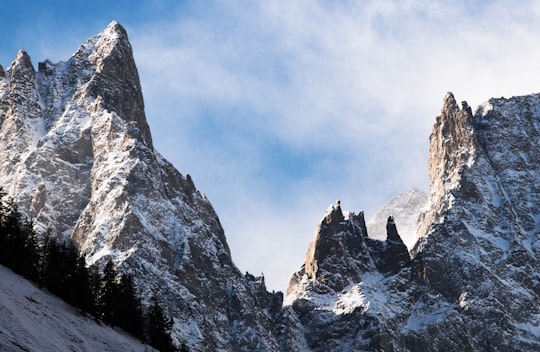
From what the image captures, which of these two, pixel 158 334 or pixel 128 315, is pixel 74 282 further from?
pixel 158 334

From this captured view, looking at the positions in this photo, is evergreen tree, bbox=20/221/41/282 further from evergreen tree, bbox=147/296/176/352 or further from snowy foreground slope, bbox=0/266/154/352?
evergreen tree, bbox=147/296/176/352

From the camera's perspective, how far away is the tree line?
89938 millimetres

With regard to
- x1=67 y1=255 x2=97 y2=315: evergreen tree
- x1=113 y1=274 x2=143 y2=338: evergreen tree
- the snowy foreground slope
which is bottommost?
the snowy foreground slope

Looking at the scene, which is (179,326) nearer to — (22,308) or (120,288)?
(120,288)

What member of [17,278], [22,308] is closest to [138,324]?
[17,278]

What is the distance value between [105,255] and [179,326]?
66.7 feet

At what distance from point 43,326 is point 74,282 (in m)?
19.2

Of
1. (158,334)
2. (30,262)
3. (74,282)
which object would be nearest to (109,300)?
(30,262)

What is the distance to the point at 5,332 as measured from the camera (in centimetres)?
6178

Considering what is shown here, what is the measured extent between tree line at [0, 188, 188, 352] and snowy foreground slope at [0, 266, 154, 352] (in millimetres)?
3029

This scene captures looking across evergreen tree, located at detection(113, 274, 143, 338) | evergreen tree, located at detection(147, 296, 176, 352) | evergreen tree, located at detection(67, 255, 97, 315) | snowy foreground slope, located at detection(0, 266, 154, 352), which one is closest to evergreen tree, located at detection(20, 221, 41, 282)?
evergreen tree, located at detection(67, 255, 97, 315)

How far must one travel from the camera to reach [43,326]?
70.8 metres

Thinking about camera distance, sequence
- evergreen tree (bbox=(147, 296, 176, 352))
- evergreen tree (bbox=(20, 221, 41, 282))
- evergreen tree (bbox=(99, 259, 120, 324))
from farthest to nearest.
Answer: evergreen tree (bbox=(147, 296, 176, 352))
evergreen tree (bbox=(99, 259, 120, 324))
evergreen tree (bbox=(20, 221, 41, 282))

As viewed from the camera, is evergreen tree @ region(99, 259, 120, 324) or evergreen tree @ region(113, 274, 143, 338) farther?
evergreen tree @ region(113, 274, 143, 338)
